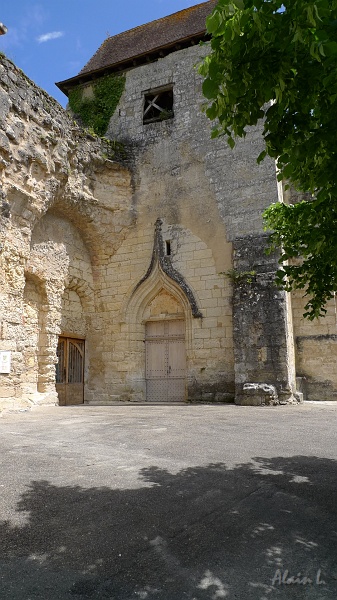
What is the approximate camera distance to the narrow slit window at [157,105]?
12.5 meters

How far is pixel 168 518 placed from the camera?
8.83 feet

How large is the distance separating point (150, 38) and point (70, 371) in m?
10.8

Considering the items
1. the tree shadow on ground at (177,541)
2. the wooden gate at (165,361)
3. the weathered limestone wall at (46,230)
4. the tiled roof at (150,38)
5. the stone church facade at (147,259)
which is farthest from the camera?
the tiled roof at (150,38)

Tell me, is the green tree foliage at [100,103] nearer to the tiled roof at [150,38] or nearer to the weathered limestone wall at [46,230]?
the tiled roof at [150,38]

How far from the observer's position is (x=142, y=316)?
11664 mm

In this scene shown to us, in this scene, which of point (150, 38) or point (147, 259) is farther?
point (150, 38)

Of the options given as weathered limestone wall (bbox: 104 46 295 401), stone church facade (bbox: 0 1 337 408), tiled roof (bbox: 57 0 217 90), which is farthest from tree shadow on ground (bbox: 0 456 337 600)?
tiled roof (bbox: 57 0 217 90)

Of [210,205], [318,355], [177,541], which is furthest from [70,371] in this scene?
[177,541]

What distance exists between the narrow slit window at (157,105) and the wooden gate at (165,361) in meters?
5.84

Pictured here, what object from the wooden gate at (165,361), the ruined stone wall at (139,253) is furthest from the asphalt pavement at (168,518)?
the wooden gate at (165,361)

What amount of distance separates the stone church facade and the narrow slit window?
2.2 inches

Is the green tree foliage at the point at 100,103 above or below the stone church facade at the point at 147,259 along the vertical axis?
above

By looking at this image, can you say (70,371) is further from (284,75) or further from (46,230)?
(284,75)

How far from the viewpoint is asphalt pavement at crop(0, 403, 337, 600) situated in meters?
1.96
